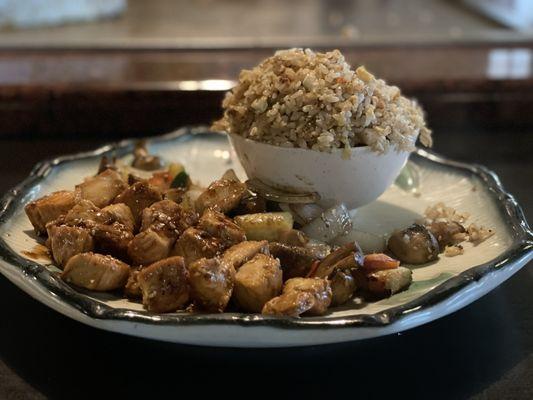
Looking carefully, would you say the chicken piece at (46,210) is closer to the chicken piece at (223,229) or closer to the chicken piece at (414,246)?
the chicken piece at (223,229)

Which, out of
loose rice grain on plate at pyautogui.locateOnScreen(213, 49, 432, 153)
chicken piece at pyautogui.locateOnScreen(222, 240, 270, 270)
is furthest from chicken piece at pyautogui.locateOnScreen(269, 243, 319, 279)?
loose rice grain on plate at pyautogui.locateOnScreen(213, 49, 432, 153)

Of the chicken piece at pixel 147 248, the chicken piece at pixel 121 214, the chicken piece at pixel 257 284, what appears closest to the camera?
the chicken piece at pixel 257 284

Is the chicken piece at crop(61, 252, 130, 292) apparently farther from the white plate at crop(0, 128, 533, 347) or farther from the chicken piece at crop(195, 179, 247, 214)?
the chicken piece at crop(195, 179, 247, 214)

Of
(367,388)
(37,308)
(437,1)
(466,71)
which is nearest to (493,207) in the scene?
(367,388)

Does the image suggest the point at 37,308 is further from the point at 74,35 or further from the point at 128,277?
the point at 74,35

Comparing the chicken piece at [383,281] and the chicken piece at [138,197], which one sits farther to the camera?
the chicken piece at [138,197]

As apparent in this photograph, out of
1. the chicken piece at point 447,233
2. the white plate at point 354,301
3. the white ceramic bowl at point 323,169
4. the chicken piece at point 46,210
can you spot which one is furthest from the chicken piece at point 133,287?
the chicken piece at point 447,233

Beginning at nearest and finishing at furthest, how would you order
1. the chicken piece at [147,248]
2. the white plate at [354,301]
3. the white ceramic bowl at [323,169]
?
the white plate at [354,301], the chicken piece at [147,248], the white ceramic bowl at [323,169]
